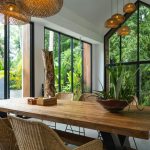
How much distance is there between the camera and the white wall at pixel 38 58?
5.98 metres

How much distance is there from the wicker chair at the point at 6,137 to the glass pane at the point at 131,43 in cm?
656

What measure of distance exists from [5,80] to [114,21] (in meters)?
2.83

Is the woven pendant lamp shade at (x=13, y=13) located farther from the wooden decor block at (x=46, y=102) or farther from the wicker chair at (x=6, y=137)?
the wicker chair at (x=6, y=137)

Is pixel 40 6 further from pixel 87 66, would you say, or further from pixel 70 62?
pixel 87 66

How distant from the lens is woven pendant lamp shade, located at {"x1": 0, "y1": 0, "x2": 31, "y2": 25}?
286 centimetres

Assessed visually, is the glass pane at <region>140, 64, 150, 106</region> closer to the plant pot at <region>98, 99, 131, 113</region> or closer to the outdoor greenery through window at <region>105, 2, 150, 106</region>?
the outdoor greenery through window at <region>105, 2, 150, 106</region>

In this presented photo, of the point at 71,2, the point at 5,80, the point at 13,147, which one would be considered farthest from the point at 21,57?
the point at 13,147

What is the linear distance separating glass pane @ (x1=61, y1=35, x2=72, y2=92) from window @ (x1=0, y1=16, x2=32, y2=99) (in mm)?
1550

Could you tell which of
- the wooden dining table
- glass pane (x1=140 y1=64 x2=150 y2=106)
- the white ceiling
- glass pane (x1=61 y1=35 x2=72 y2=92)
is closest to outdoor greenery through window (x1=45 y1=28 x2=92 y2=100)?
glass pane (x1=61 y1=35 x2=72 y2=92)

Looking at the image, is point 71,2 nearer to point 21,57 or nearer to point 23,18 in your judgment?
point 21,57

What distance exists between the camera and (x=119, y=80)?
2.42 m

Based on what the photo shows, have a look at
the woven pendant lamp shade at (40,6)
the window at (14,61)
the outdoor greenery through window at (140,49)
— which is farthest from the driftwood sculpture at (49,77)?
the outdoor greenery through window at (140,49)

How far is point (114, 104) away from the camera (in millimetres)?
2330

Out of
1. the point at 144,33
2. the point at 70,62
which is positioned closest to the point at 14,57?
the point at 70,62
